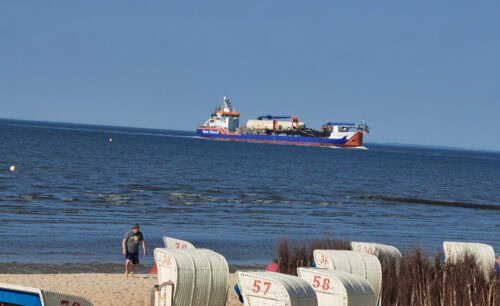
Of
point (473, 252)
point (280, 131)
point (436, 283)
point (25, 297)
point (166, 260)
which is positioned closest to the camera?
point (25, 297)

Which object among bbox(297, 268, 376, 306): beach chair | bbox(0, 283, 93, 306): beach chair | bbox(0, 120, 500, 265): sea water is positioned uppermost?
bbox(0, 283, 93, 306): beach chair

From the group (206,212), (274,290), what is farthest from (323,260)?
(206,212)

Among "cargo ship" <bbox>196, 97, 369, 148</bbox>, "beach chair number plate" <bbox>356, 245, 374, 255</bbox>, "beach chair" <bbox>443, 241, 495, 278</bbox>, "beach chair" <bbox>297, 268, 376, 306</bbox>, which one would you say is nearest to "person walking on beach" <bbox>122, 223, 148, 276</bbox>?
"beach chair number plate" <bbox>356, 245, 374, 255</bbox>

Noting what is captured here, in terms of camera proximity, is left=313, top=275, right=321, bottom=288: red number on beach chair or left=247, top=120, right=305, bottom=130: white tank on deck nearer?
left=313, top=275, right=321, bottom=288: red number on beach chair

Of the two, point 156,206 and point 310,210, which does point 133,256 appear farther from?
point 310,210

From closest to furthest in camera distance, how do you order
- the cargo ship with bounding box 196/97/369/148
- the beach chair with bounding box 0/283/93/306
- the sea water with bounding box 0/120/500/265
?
the beach chair with bounding box 0/283/93/306 → the sea water with bounding box 0/120/500/265 → the cargo ship with bounding box 196/97/369/148

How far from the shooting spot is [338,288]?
35.4 ft

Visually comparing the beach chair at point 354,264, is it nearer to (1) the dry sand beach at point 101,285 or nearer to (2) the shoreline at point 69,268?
(1) the dry sand beach at point 101,285

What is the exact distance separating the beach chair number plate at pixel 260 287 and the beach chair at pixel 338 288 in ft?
4.14

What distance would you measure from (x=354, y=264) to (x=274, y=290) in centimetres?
385

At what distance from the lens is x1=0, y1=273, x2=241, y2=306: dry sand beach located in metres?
14.3

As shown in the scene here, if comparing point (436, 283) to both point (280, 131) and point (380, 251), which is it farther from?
point (280, 131)

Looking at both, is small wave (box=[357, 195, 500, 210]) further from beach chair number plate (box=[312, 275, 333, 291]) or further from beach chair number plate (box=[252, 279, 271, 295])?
beach chair number plate (box=[252, 279, 271, 295])

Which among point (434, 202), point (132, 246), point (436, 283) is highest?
point (436, 283)
